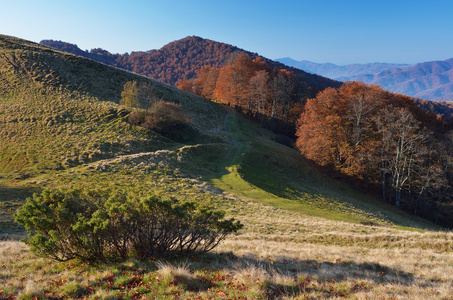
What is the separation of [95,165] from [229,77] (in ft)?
156

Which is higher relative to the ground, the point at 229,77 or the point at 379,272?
the point at 229,77

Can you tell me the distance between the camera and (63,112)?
38.6 m

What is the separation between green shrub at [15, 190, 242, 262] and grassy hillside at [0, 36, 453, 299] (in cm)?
75

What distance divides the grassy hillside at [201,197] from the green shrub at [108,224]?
2.46ft

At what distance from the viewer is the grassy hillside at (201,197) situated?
719 cm

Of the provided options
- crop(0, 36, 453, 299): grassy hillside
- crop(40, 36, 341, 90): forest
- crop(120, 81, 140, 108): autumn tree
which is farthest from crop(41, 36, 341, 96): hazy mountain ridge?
crop(120, 81, 140, 108): autumn tree

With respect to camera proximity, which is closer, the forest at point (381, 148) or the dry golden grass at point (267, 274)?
the dry golden grass at point (267, 274)

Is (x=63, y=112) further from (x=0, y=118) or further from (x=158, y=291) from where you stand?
(x=158, y=291)

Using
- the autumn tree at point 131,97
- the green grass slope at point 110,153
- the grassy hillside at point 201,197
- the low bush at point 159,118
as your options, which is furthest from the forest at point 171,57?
the low bush at point 159,118

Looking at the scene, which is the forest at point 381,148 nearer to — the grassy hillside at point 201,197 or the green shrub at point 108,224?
the grassy hillside at point 201,197

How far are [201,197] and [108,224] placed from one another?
51.5ft

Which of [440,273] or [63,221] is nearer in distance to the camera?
[63,221]

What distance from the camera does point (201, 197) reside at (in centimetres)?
2348

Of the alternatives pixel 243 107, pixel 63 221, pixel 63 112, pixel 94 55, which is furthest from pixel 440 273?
pixel 94 55
